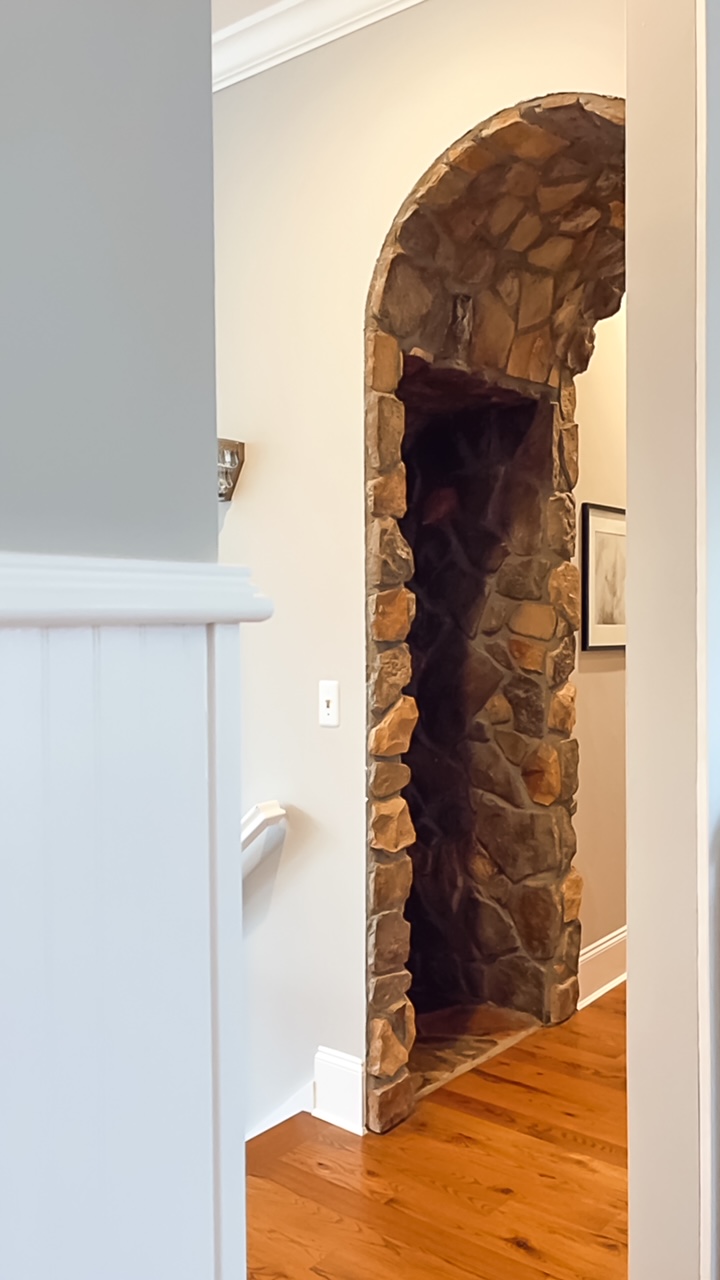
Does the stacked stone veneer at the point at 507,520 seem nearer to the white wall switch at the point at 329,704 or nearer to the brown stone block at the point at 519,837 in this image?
the brown stone block at the point at 519,837

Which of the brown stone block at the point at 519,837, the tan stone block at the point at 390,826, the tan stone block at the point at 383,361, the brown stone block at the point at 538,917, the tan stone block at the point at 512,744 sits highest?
the tan stone block at the point at 383,361

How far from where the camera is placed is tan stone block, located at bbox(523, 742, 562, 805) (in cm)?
319

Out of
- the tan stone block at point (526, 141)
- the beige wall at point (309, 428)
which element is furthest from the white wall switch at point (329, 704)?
the tan stone block at point (526, 141)

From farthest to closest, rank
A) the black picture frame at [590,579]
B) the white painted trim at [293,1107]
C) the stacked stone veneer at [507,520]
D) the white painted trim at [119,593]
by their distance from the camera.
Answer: the black picture frame at [590,579] < the white painted trim at [293,1107] < the stacked stone veneer at [507,520] < the white painted trim at [119,593]

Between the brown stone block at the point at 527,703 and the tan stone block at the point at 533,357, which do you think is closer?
the tan stone block at the point at 533,357

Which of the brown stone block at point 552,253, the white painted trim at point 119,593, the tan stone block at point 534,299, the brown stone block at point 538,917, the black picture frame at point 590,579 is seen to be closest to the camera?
the white painted trim at point 119,593

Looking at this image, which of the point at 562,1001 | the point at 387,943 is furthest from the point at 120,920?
the point at 562,1001

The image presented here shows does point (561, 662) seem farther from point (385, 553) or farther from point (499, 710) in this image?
point (385, 553)

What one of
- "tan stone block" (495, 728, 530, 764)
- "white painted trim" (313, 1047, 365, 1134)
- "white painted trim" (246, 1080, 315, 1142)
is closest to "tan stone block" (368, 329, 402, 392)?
"tan stone block" (495, 728, 530, 764)

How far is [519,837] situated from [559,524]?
1047 mm

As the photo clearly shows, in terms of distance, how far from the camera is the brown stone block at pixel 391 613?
8.23 feet

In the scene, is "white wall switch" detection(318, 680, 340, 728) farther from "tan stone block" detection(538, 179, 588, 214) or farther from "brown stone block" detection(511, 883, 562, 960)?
"tan stone block" detection(538, 179, 588, 214)

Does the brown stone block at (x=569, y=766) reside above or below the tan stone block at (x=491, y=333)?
below

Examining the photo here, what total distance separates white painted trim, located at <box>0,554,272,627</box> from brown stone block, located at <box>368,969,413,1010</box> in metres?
2.09
